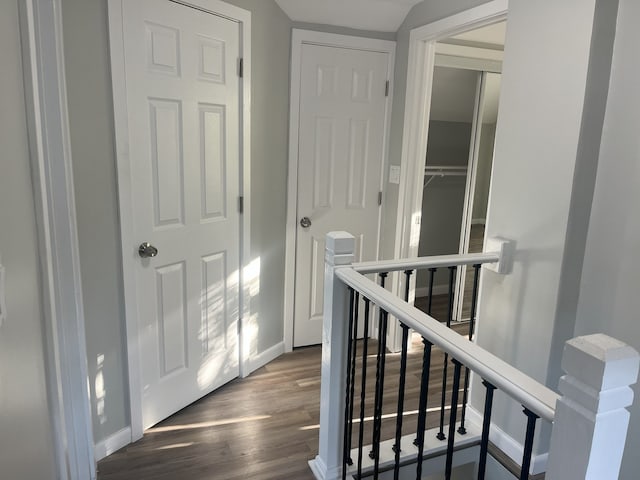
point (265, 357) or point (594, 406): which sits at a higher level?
point (594, 406)

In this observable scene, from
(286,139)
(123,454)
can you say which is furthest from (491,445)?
(286,139)

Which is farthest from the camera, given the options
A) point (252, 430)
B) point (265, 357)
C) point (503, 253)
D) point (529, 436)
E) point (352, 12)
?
point (265, 357)

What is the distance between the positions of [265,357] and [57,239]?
5.33ft

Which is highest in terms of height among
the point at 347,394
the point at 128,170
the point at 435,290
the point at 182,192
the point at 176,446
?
the point at 128,170

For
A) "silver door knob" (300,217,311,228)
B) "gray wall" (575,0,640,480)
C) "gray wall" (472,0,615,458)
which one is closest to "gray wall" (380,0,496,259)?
"silver door knob" (300,217,311,228)

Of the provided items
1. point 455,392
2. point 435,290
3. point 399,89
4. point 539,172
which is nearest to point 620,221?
point 539,172

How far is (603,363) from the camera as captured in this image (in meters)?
0.80

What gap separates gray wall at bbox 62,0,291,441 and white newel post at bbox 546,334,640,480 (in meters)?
1.73

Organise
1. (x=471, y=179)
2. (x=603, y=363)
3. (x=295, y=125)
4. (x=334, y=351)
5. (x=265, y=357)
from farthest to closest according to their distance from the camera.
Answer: (x=471, y=179)
(x=265, y=357)
(x=295, y=125)
(x=334, y=351)
(x=603, y=363)

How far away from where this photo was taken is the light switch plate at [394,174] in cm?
302

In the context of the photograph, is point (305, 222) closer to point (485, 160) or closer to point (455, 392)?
point (455, 392)

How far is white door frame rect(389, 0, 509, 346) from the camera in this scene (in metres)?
2.79

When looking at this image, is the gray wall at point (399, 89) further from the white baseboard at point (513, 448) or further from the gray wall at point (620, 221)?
the white baseboard at point (513, 448)

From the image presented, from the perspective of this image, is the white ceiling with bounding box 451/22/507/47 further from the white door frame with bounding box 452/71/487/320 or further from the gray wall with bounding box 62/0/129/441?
the gray wall with bounding box 62/0/129/441
